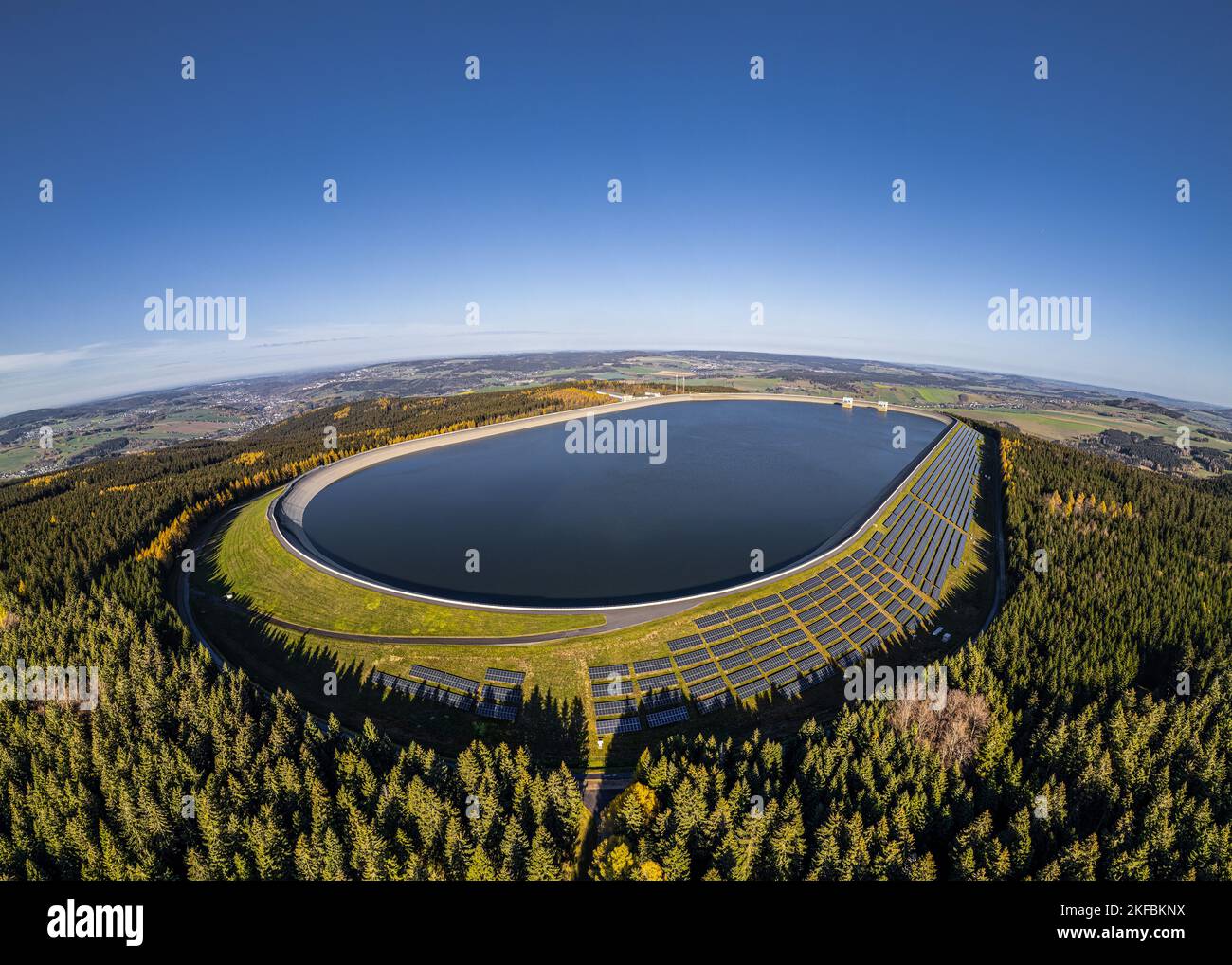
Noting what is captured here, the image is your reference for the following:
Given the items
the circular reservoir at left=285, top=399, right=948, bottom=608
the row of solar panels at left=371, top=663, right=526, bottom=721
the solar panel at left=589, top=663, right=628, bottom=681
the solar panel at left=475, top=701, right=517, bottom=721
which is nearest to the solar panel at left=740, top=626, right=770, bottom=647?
the circular reservoir at left=285, top=399, right=948, bottom=608

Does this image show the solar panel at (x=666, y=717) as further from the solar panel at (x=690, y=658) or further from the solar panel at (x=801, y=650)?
the solar panel at (x=801, y=650)

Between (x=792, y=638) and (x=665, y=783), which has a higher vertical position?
(x=792, y=638)

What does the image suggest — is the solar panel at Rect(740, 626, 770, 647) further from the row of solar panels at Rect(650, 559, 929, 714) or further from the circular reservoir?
the circular reservoir

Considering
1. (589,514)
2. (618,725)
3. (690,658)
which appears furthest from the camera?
(589,514)

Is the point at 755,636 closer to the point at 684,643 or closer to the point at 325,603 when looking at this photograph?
the point at 684,643

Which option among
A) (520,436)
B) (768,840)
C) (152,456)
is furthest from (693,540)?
(152,456)

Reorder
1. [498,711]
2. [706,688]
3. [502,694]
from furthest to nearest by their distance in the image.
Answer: [706,688] < [502,694] < [498,711]

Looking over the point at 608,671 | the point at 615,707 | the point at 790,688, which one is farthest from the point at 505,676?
the point at 790,688

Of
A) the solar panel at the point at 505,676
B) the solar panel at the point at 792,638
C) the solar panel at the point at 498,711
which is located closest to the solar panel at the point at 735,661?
the solar panel at the point at 792,638
